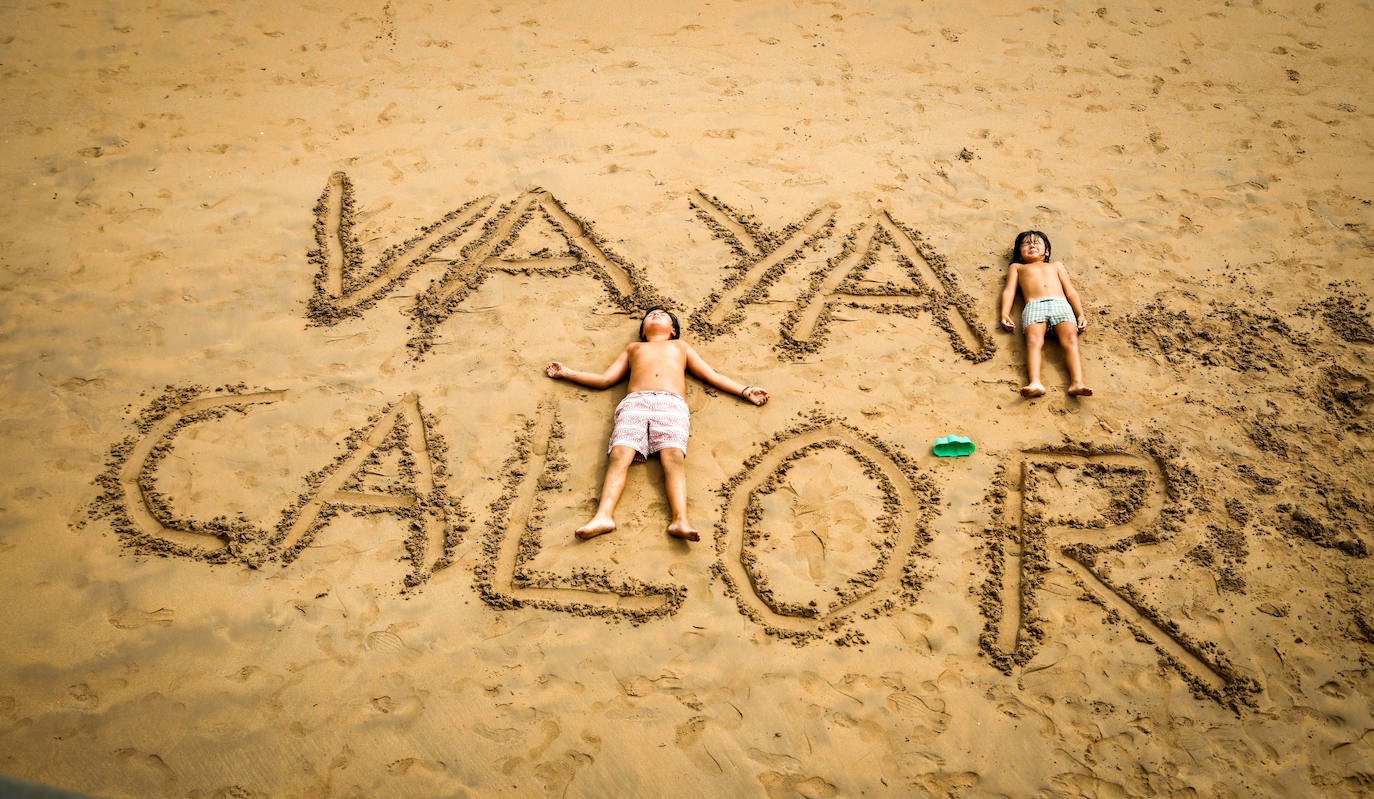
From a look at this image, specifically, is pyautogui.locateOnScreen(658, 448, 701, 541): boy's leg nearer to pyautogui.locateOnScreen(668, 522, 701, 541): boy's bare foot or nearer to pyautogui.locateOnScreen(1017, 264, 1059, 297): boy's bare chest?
pyautogui.locateOnScreen(668, 522, 701, 541): boy's bare foot

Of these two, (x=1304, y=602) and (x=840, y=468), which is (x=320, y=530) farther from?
(x=1304, y=602)

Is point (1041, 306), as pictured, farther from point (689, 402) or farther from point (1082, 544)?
point (689, 402)

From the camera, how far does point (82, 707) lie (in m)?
4.08

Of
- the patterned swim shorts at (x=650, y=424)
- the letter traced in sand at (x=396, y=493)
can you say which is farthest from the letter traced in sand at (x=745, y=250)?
the letter traced in sand at (x=396, y=493)

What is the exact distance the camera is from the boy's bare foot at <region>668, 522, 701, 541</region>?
15.2 ft

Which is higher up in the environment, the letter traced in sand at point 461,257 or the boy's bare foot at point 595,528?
the letter traced in sand at point 461,257

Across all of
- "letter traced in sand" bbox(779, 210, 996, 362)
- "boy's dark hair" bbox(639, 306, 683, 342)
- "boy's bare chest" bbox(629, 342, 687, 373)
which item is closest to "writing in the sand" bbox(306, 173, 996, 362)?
"letter traced in sand" bbox(779, 210, 996, 362)

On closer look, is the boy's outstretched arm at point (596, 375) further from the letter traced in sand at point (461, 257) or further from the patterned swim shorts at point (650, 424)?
the letter traced in sand at point (461, 257)

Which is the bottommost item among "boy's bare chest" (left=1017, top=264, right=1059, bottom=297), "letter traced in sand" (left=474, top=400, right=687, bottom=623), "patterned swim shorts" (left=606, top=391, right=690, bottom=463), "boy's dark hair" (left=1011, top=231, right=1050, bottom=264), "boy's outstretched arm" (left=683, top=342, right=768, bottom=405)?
"letter traced in sand" (left=474, top=400, right=687, bottom=623)

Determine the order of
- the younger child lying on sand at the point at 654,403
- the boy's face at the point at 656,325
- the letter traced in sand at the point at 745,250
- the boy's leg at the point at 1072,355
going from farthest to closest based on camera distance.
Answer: the letter traced in sand at the point at 745,250 → the boy's face at the point at 656,325 → the boy's leg at the point at 1072,355 → the younger child lying on sand at the point at 654,403

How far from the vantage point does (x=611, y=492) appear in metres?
4.81

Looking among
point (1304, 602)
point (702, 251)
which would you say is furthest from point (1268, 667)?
point (702, 251)

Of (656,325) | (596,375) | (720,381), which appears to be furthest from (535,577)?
(656,325)

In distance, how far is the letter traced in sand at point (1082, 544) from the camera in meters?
4.26
